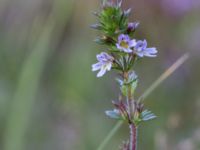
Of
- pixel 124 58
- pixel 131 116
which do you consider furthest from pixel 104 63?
pixel 131 116

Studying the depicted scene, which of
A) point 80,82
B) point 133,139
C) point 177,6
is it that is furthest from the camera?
point 177,6

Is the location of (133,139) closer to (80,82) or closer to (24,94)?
(24,94)

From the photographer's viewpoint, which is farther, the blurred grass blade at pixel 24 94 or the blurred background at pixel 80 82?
the blurred background at pixel 80 82

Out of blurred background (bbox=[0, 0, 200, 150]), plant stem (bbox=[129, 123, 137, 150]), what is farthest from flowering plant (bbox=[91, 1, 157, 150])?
blurred background (bbox=[0, 0, 200, 150])

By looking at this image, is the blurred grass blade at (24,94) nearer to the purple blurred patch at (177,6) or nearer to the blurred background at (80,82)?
the blurred background at (80,82)

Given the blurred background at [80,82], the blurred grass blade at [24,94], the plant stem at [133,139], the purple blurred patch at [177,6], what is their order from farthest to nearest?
the purple blurred patch at [177,6], the blurred background at [80,82], the blurred grass blade at [24,94], the plant stem at [133,139]

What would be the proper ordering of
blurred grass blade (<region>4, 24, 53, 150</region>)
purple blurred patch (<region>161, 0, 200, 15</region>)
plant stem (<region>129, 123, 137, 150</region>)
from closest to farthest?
plant stem (<region>129, 123, 137, 150</region>)
blurred grass blade (<region>4, 24, 53, 150</region>)
purple blurred patch (<region>161, 0, 200, 15</region>)

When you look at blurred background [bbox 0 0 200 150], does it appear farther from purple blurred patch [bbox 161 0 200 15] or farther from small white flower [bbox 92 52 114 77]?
small white flower [bbox 92 52 114 77]

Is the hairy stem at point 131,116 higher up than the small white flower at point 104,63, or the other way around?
the small white flower at point 104,63

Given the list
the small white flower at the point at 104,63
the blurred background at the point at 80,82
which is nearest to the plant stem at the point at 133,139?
the small white flower at the point at 104,63

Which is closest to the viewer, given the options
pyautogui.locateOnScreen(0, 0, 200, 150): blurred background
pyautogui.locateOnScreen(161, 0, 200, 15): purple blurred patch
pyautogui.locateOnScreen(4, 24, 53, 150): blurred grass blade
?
pyautogui.locateOnScreen(4, 24, 53, 150): blurred grass blade
